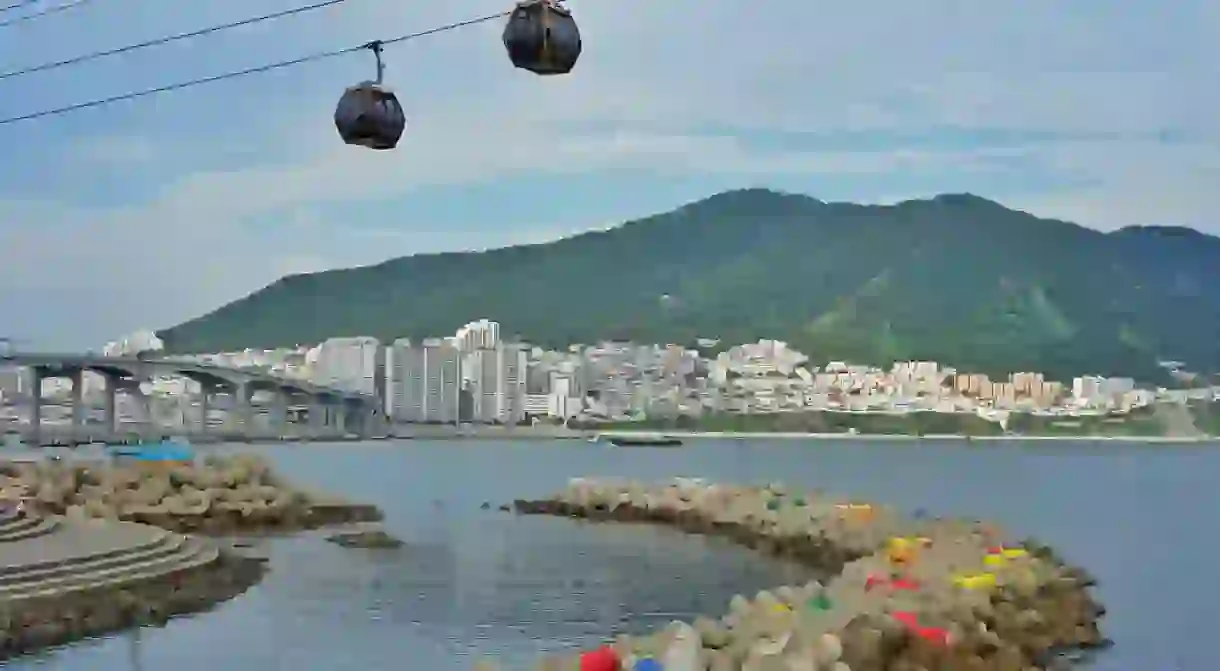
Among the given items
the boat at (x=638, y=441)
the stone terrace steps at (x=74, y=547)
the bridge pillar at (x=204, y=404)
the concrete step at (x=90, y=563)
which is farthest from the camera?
the boat at (x=638, y=441)

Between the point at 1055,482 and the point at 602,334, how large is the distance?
32100 millimetres

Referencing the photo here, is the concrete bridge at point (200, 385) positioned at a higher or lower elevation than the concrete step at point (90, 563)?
higher

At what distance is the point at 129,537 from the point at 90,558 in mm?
1827

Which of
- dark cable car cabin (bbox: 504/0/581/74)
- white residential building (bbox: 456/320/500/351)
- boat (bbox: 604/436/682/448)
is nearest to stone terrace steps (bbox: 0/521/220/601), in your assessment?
dark cable car cabin (bbox: 504/0/581/74)

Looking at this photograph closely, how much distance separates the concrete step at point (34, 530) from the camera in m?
12.1

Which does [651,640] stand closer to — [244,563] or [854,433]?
[244,563]

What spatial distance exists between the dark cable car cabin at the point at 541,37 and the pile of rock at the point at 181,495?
11.9 metres

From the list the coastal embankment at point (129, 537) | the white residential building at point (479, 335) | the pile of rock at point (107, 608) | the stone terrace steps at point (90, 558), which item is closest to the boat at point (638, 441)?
the white residential building at point (479, 335)

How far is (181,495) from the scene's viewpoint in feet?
65.0

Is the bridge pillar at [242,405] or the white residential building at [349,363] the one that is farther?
the white residential building at [349,363]

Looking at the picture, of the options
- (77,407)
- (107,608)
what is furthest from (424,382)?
(107,608)

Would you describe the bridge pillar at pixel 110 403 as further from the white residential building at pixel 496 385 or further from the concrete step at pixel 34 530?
the concrete step at pixel 34 530

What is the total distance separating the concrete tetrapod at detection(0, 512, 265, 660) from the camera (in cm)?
990

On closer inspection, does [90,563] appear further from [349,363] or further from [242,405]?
[349,363]
